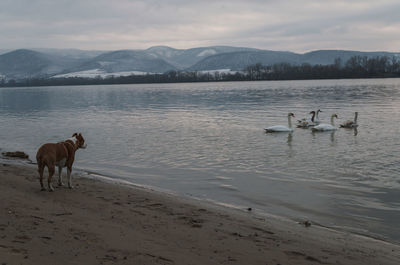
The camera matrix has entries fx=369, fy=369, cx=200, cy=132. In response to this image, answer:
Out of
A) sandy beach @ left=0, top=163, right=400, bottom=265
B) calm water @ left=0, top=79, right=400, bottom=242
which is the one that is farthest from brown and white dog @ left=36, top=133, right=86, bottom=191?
calm water @ left=0, top=79, right=400, bottom=242

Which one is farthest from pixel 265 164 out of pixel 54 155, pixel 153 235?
pixel 153 235

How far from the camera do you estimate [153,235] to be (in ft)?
21.7

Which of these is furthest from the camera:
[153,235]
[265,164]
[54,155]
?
[265,164]

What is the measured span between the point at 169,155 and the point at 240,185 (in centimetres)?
552

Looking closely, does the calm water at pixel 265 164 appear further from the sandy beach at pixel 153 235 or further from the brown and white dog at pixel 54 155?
the brown and white dog at pixel 54 155

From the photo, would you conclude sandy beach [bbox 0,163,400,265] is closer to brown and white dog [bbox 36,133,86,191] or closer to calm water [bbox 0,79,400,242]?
brown and white dog [bbox 36,133,86,191]

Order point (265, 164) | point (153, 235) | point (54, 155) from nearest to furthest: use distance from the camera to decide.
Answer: point (153, 235), point (54, 155), point (265, 164)

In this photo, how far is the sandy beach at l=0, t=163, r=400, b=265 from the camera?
5547 millimetres

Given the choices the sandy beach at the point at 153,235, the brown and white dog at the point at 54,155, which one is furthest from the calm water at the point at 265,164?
the brown and white dog at the point at 54,155

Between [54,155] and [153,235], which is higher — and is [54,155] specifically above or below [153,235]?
above

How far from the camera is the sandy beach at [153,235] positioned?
5547mm

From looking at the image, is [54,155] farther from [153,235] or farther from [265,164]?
[265,164]

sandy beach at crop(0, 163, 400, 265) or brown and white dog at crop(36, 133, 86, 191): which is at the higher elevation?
brown and white dog at crop(36, 133, 86, 191)

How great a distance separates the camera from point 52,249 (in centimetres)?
555
